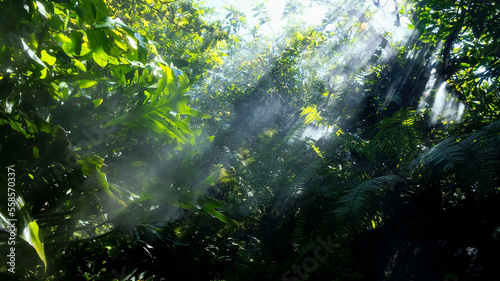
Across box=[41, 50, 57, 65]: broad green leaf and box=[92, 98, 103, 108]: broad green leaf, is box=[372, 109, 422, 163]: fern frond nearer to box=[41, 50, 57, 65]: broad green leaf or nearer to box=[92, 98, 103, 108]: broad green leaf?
box=[92, 98, 103, 108]: broad green leaf

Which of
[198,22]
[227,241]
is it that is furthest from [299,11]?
[227,241]

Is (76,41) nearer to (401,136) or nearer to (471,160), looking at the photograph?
(471,160)

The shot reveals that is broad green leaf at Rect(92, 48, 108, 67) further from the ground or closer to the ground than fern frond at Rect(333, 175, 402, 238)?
closer to the ground

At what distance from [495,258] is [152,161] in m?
2.23

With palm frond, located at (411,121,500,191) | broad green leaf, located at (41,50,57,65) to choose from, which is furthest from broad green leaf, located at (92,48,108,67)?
palm frond, located at (411,121,500,191)

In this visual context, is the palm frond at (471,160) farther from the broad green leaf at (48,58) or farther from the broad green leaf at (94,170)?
the broad green leaf at (48,58)

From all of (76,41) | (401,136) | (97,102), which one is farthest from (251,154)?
(76,41)

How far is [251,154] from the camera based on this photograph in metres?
4.30

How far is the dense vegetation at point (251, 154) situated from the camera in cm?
92

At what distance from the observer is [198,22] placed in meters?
4.98

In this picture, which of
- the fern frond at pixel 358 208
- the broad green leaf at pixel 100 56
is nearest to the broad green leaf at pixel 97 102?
the broad green leaf at pixel 100 56

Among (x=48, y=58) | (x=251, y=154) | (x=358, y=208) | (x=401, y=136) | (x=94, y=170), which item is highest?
(x=401, y=136)

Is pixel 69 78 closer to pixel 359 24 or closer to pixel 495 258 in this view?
pixel 495 258

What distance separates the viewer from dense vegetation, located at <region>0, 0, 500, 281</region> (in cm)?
92
